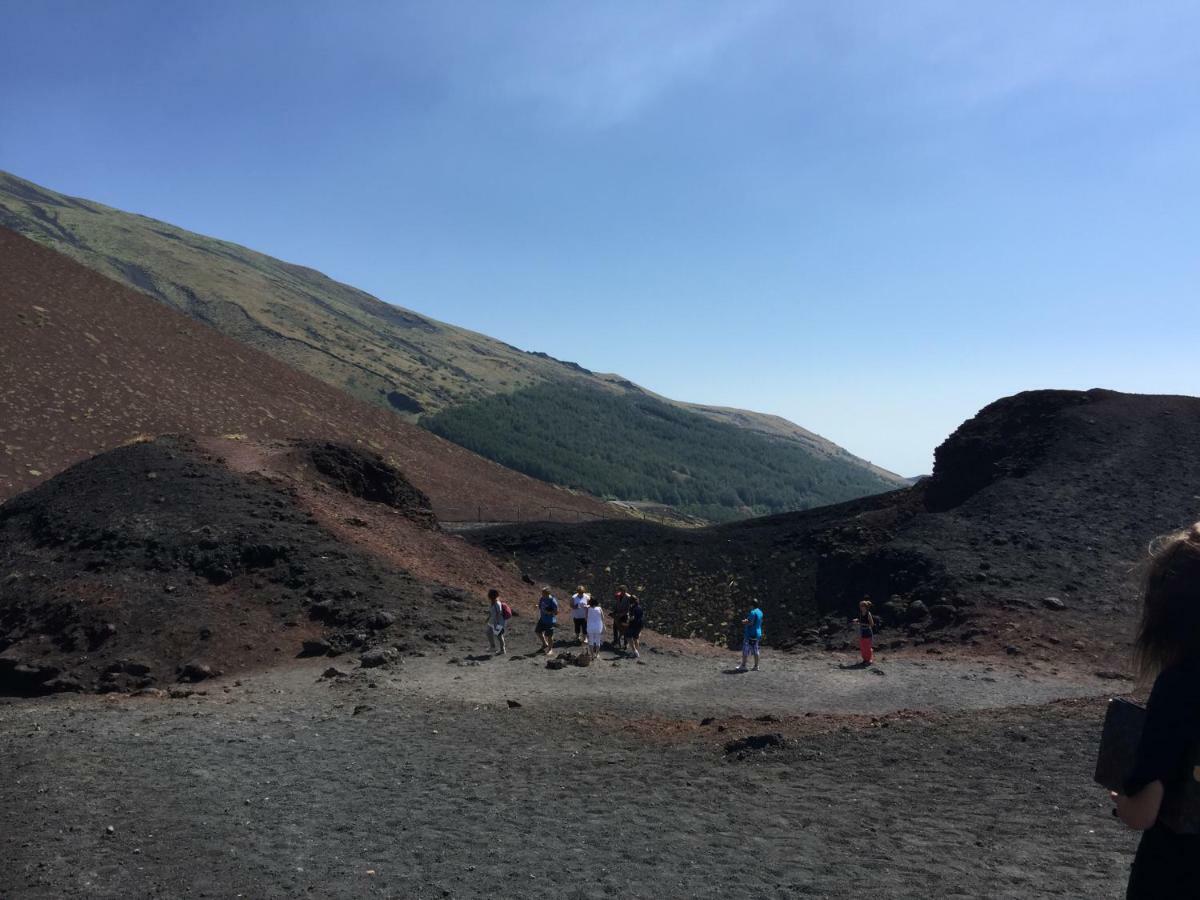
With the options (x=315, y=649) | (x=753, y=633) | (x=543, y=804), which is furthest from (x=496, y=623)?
(x=543, y=804)

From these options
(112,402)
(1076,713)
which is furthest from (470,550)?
(112,402)

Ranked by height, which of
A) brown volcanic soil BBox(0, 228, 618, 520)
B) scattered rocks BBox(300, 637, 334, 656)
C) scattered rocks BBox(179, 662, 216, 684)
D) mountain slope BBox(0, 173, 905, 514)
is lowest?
scattered rocks BBox(179, 662, 216, 684)

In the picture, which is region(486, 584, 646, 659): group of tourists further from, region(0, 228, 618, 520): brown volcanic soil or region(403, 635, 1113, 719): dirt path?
region(0, 228, 618, 520): brown volcanic soil

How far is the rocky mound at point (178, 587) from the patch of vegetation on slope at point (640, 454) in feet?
272

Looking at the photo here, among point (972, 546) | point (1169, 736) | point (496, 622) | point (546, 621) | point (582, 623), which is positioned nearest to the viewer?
point (1169, 736)

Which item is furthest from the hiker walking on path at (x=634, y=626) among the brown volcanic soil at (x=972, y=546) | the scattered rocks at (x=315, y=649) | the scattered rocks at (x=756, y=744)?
the scattered rocks at (x=756, y=744)

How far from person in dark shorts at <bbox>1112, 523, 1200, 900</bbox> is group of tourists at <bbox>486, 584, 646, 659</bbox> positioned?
1388cm

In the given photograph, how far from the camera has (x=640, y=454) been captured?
435ft

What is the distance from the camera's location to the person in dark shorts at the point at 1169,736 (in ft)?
8.34

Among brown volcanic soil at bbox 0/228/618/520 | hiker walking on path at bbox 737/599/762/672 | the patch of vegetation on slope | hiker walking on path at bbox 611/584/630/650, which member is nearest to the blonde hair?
hiker walking on path at bbox 737/599/762/672

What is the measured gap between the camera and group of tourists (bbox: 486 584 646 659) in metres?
16.2

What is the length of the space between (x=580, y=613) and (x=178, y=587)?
7.29 meters

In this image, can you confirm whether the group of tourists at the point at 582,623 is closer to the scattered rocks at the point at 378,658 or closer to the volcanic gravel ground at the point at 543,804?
the scattered rocks at the point at 378,658

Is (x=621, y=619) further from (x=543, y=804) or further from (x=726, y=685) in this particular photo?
(x=543, y=804)
